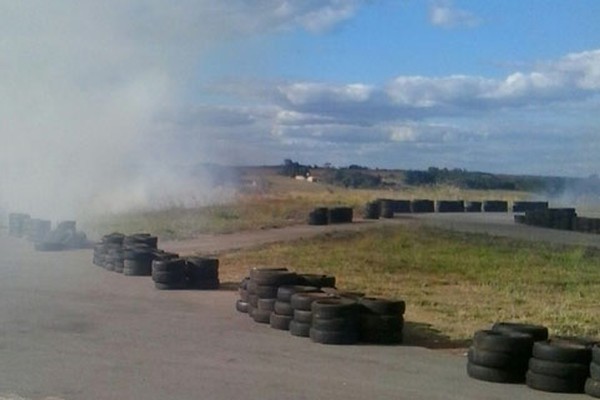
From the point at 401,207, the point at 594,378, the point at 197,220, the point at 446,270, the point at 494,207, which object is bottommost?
the point at 594,378

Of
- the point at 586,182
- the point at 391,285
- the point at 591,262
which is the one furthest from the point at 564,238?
the point at 586,182

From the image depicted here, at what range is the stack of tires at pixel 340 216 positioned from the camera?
5211 cm

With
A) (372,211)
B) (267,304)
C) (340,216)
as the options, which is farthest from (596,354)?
(372,211)

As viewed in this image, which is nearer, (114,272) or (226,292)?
(226,292)

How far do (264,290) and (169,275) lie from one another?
6.30 metres

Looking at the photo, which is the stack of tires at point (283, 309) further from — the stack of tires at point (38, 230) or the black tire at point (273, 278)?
the stack of tires at point (38, 230)

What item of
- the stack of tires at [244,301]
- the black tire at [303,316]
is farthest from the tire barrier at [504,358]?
the stack of tires at [244,301]

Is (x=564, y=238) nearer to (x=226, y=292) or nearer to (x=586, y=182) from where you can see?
(x=226, y=292)

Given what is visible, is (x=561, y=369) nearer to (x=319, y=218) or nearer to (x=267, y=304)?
(x=267, y=304)

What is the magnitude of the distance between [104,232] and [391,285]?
2465cm

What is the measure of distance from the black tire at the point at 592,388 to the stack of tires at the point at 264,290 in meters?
7.51

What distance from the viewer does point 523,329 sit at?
584 inches

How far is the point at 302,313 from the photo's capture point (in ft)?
57.9

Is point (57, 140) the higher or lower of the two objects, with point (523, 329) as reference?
higher
